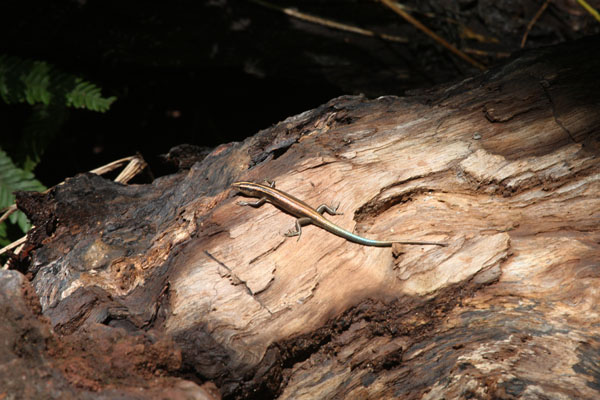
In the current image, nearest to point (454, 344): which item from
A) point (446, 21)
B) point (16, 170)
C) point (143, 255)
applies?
point (143, 255)

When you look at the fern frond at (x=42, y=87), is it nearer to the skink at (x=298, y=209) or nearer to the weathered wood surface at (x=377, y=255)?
the weathered wood surface at (x=377, y=255)

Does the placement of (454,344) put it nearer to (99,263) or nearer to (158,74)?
(99,263)

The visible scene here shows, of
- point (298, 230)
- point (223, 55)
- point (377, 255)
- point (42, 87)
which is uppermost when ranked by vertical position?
point (42, 87)

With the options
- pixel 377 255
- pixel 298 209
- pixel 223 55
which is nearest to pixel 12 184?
pixel 223 55

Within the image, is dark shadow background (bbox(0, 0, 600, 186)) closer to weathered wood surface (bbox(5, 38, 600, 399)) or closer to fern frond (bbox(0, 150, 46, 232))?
fern frond (bbox(0, 150, 46, 232))

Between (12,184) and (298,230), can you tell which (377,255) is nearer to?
(298,230)

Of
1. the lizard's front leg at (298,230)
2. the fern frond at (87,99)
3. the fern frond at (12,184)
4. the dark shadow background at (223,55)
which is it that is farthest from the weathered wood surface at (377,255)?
the dark shadow background at (223,55)

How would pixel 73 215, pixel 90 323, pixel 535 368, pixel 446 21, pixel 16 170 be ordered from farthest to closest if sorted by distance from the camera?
pixel 446 21
pixel 16 170
pixel 73 215
pixel 90 323
pixel 535 368
